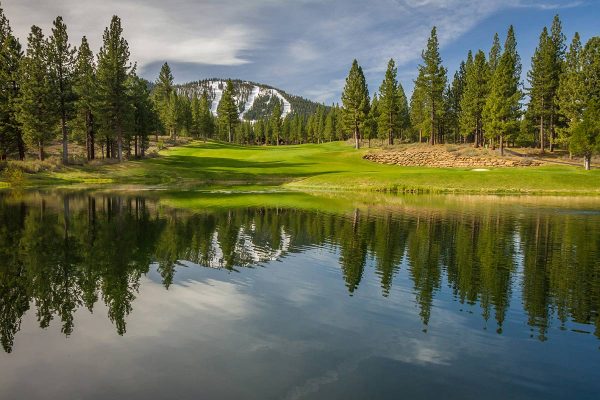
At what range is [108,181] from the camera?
205ft

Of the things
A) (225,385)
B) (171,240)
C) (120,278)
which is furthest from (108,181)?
(225,385)

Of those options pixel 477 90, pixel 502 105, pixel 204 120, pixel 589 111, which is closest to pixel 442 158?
pixel 502 105

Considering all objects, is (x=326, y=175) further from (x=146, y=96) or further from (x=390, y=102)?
(x=390, y=102)

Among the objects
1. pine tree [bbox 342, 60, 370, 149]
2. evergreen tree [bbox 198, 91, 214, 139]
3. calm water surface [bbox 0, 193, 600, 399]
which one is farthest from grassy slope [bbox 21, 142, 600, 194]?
evergreen tree [bbox 198, 91, 214, 139]

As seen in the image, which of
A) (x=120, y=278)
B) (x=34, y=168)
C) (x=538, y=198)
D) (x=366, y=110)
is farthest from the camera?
(x=366, y=110)

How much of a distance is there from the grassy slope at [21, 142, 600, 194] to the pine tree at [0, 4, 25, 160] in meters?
12.0

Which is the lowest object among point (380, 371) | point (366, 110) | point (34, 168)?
point (380, 371)

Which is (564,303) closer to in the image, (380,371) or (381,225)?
(380,371)

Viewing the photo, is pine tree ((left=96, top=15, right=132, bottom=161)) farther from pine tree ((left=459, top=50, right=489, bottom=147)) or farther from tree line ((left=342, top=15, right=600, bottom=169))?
pine tree ((left=459, top=50, right=489, bottom=147))

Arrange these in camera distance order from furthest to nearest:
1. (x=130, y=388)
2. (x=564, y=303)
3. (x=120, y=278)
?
1. (x=120, y=278)
2. (x=564, y=303)
3. (x=130, y=388)

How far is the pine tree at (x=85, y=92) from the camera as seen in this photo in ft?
221

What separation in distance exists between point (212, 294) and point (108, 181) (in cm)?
5452

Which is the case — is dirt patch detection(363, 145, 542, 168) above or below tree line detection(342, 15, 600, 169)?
below

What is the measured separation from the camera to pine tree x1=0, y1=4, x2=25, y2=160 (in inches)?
2527
